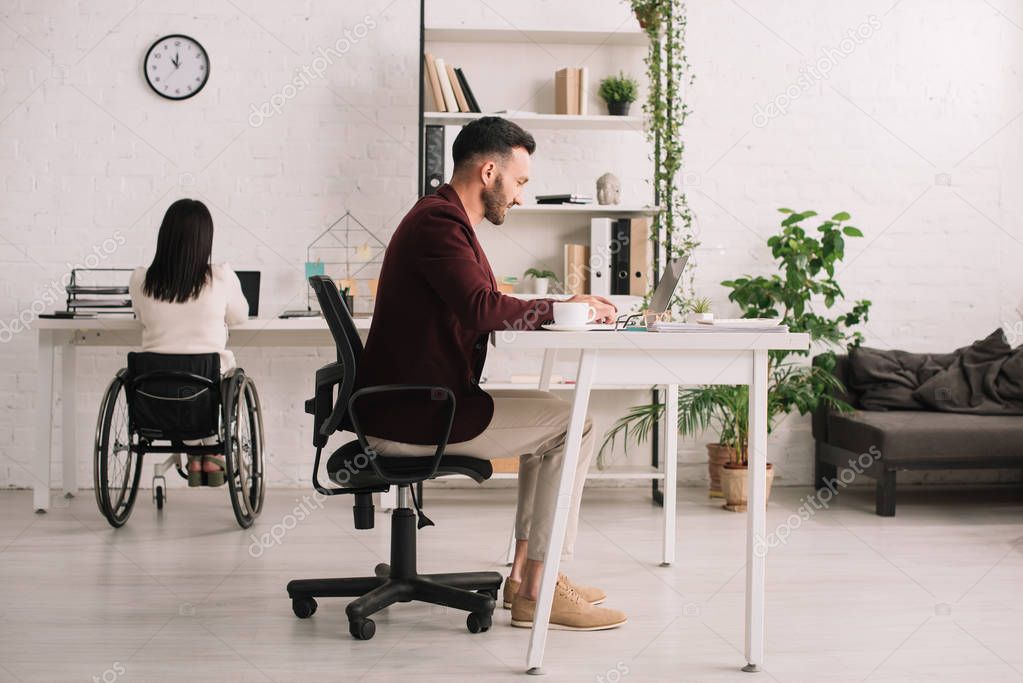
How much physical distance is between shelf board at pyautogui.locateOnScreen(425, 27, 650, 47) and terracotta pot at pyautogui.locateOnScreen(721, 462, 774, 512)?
1.88 m

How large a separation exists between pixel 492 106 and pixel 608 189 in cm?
70

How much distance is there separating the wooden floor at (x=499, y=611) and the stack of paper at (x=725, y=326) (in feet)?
2.42

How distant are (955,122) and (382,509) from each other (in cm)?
315

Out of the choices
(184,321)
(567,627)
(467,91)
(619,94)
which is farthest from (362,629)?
(619,94)

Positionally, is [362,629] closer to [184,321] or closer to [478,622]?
[478,622]

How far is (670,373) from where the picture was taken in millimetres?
2168

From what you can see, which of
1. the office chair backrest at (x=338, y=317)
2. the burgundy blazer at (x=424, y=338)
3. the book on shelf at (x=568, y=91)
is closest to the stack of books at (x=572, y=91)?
the book on shelf at (x=568, y=91)

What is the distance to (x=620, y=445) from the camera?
4.59m

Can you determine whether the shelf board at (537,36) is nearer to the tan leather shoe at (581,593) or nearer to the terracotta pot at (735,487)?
the terracotta pot at (735,487)

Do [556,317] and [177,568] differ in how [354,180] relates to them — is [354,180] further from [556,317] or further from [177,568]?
[556,317]

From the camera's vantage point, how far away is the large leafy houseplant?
13.7ft

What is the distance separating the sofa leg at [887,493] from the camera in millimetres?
3924

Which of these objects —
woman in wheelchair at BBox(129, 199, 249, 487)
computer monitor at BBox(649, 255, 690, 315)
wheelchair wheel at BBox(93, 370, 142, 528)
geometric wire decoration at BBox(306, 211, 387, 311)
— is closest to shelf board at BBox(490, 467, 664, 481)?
geometric wire decoration at BBox(306, 211, 387, 311)

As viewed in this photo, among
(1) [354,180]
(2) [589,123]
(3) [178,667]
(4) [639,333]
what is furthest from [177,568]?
(2) [589,123]
